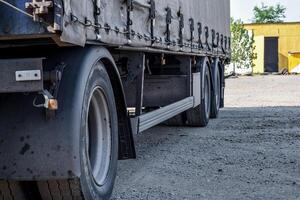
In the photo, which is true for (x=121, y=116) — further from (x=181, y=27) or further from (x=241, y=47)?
(x=241, y=47)

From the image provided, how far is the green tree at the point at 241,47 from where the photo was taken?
48844mm

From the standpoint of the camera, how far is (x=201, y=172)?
6566mm

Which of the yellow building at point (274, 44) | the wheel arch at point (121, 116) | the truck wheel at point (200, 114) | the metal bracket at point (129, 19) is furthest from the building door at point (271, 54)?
the wheel arch at point (121, 116)

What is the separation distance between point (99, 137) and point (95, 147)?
0.09 meters

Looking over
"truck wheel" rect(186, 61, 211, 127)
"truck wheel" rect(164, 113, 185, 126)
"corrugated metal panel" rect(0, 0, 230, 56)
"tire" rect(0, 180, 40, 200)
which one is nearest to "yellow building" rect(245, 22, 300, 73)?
"truck wheel" rect(186, 61, 211, 127)

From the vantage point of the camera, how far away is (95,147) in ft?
15.7

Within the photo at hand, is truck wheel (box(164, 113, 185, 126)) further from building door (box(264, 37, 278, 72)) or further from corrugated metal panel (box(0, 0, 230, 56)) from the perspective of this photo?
building door (box(264, 37, 278, 72))

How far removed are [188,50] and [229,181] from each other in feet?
11.1

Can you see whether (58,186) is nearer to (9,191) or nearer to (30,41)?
(9,191)

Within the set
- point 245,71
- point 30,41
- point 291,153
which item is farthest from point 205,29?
point 245,71

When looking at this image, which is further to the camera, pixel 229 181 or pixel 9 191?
pixel 229 181

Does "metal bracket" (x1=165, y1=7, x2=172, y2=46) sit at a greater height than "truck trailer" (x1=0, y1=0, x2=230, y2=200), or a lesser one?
greater

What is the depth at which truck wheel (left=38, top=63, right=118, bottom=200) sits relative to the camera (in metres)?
4.01

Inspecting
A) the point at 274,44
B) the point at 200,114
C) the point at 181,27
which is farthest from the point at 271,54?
the point at 181,27
